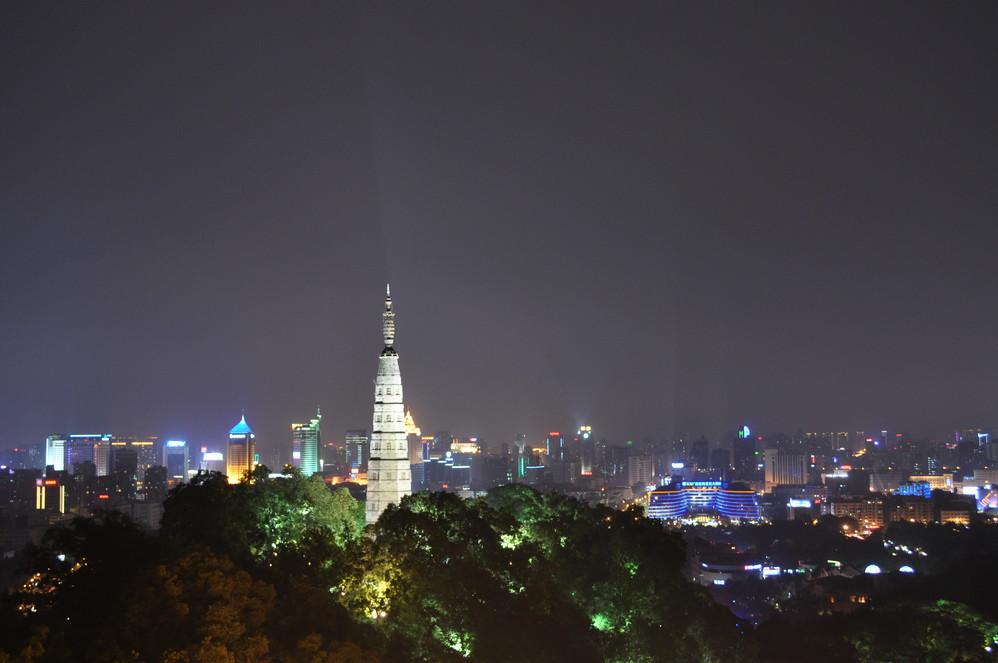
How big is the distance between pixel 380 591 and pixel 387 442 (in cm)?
759

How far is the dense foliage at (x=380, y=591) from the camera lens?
38.7 ft

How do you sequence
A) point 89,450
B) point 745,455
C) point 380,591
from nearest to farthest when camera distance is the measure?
point 380,591
point 89,450
point 745,455

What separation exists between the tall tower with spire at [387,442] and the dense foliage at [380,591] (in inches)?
34.7

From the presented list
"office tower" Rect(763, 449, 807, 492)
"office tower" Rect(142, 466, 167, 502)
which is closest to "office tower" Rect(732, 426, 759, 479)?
"office tower" Rect(763, 449, 807, 492)

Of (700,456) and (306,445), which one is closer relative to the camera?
(306,445)

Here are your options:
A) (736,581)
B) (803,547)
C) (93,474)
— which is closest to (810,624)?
(736,581)

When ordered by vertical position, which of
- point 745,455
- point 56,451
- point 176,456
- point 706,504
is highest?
point 56,451

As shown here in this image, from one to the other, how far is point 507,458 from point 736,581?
92.4 metres

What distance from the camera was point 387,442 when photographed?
2286cm

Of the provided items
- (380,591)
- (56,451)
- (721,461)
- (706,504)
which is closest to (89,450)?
(56,451)

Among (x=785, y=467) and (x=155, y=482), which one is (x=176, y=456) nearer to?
(x=155, y=482)

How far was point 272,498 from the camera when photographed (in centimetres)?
1828

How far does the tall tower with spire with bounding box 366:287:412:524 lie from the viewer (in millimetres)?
22578

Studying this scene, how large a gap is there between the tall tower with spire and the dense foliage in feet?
2.89
